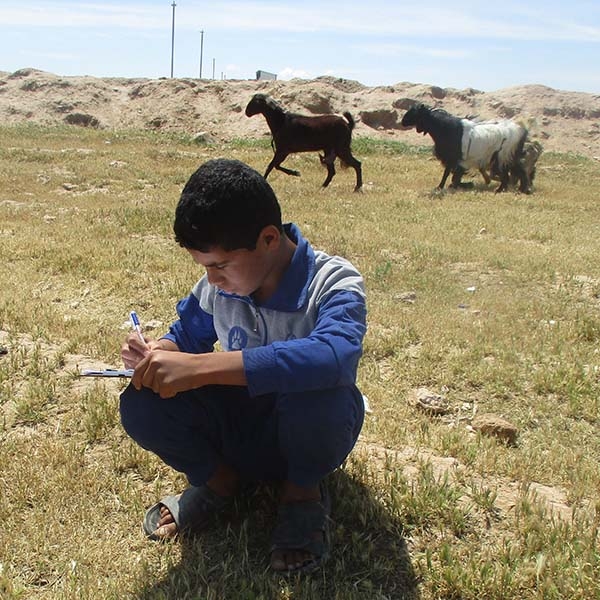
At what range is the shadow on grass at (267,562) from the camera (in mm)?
2129

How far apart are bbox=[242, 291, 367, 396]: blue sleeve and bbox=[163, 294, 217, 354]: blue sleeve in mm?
621

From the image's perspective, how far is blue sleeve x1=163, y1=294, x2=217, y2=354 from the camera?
2.58 m

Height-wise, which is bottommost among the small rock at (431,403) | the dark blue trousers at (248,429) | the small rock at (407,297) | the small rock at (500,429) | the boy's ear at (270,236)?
the small rock at (407,297)

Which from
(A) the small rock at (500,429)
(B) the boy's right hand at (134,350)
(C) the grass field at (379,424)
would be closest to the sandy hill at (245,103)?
(C) the grass field at (379,424)

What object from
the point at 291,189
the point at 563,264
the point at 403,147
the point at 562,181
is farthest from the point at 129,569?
the point at 403,147

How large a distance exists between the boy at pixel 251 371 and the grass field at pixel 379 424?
14 centimetres

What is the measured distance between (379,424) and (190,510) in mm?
1237

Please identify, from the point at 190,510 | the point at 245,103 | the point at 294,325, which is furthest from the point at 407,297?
the point at 245,103

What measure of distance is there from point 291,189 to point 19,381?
8365 mm

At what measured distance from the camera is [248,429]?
246 centimetres

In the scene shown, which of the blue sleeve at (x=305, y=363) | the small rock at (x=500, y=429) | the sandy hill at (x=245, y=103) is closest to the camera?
the blue sleeve at (x=305, y=363)

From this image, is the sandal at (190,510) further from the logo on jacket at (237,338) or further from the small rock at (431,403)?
the small rock at (431,403)

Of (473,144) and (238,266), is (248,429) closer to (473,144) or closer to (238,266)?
(238,266)

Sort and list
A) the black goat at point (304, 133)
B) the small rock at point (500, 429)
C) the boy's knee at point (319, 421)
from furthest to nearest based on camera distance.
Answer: the black goat at point (304, 133), the small rock at point (500, 429), the boy's knee at point (319, 421)
